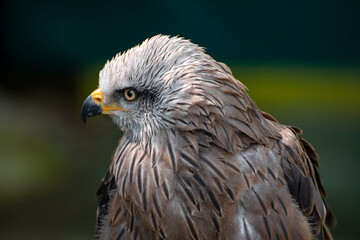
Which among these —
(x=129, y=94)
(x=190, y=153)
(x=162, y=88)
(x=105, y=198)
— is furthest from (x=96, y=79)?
(x=190, y=153)

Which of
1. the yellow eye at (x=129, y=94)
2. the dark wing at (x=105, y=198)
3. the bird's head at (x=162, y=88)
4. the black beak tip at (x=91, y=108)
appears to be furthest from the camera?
the dark wing at (x=105, y=198)

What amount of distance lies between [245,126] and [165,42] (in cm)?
60

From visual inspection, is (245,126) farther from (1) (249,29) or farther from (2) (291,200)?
(1) (249,29)

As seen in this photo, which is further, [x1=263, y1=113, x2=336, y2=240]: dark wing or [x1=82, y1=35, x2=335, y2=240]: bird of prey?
[x1=263, y1=113, x2=336, y2=240]: dark wing

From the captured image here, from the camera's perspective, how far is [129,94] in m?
2.54

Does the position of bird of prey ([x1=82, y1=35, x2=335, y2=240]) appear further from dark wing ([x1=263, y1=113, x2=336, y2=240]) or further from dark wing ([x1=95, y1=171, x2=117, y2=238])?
dark wing ([x1=95, y1=171, x2=117, y2=238])

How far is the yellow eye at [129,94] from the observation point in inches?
99.1

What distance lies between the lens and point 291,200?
2.62m

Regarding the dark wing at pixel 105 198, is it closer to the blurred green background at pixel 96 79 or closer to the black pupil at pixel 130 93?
the black pupil at pixel 130 93

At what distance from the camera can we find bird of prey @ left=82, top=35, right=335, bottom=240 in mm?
2428

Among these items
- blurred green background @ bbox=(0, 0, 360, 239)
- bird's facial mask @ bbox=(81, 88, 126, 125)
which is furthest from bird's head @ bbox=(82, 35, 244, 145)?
blurred green background @ bbox=(0, 0, 360, 239)

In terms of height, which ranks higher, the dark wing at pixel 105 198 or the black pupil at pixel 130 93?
the black pupil at pixel 130 93

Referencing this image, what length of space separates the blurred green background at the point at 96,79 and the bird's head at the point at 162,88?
3482 millimetres

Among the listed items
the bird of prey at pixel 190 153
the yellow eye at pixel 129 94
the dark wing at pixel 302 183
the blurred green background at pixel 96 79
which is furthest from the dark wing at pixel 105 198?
the blurred green background at pixel 96 79
